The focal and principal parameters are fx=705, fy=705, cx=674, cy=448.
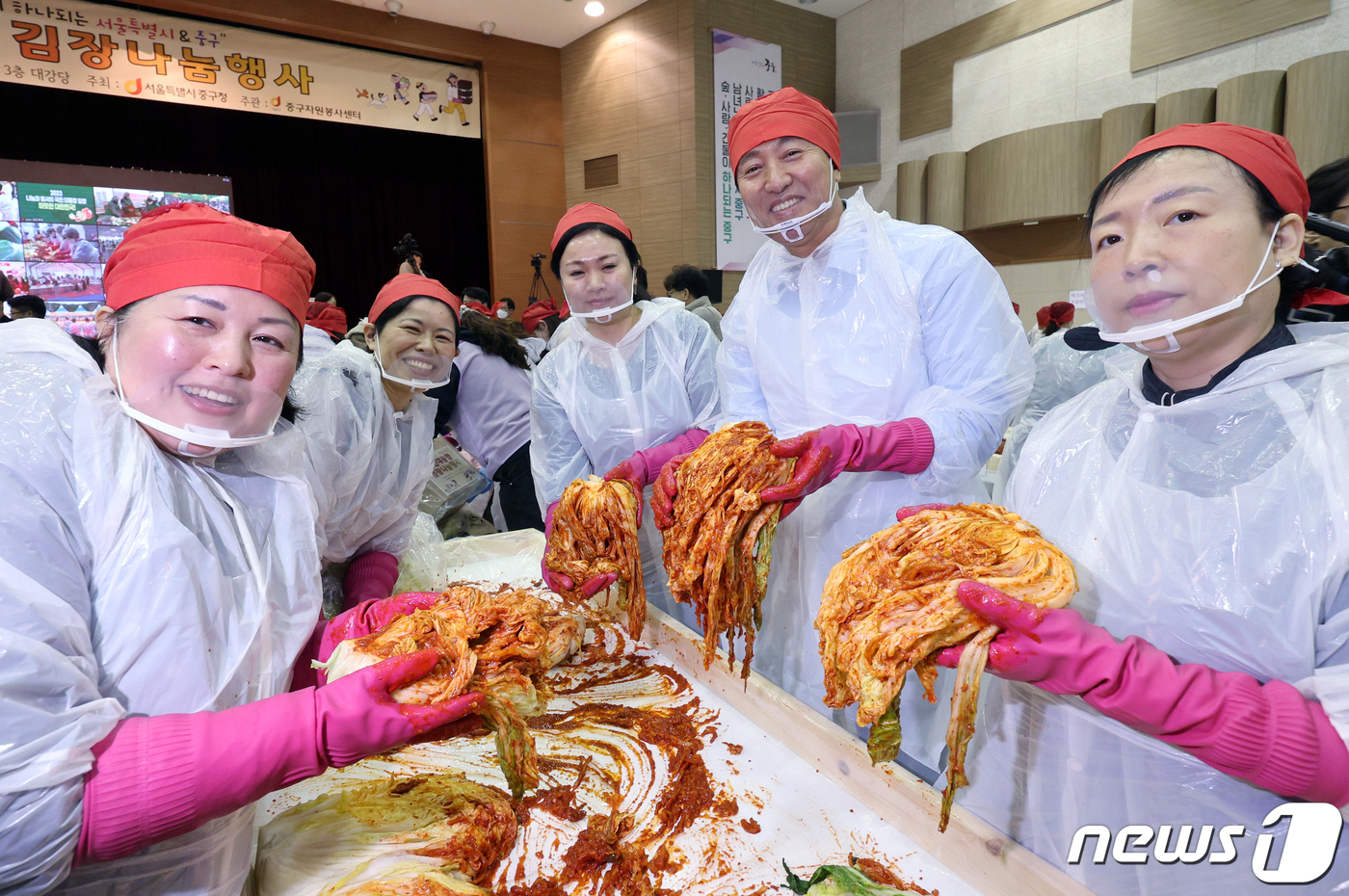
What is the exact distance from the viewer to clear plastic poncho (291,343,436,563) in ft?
7.58

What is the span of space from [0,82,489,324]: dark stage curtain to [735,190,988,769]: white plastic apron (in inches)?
338

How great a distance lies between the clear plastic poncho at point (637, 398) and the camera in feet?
9.04

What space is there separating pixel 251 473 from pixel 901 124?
29.5ft

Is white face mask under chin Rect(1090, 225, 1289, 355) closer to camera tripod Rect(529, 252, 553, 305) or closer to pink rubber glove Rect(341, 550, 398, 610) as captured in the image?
pink rubber glove Rect(341, 550, 398, 610)

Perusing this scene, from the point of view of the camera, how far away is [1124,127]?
645 centimetres

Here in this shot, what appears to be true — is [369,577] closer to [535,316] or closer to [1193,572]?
[1193,572]

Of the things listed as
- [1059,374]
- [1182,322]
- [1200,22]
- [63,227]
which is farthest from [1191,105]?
[63,227]

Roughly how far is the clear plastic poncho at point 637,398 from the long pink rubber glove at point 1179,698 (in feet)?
5.65

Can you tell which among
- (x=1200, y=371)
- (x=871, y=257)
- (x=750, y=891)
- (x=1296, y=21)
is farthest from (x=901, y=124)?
(x=750, y=891)

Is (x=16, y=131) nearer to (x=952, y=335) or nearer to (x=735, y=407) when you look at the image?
(x=735, y=407)

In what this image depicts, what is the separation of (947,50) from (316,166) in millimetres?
7793

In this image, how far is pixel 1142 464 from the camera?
120 centimetres

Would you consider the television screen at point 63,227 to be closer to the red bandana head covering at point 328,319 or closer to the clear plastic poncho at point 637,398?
the red bandana head covering at point 328,319

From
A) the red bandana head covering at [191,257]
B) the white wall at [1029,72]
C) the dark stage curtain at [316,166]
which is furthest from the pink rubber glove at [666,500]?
the dark stage curtain at [316,166]
